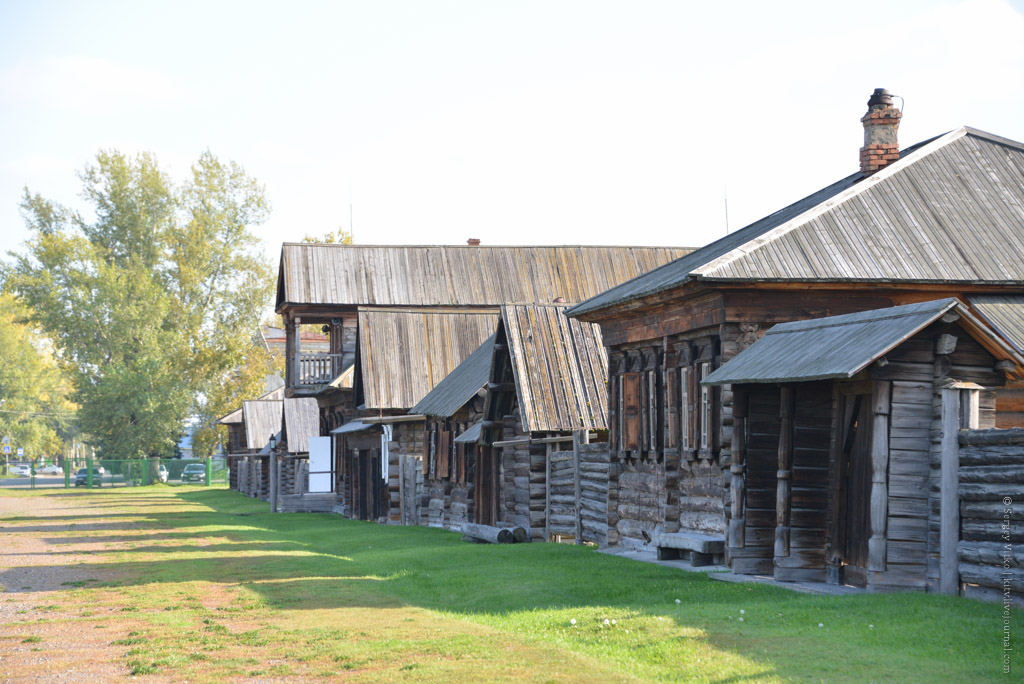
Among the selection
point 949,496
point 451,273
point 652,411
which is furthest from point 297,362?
point 949,496

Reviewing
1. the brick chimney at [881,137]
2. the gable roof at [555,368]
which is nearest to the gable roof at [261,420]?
the gable roof at [555,368]

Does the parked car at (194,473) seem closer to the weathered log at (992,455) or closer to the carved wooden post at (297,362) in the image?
the carved wooden post at (297,362)

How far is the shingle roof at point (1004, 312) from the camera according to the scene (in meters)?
15.6

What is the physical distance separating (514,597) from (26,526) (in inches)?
970

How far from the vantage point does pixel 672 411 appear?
1905 centimetres

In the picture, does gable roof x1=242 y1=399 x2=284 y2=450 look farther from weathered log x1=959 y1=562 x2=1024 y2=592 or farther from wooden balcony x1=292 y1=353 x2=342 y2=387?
weathered log x1=959 y1=562 x2=1024 y2=592

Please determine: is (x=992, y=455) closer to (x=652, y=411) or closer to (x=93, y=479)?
(x=652, y=411)

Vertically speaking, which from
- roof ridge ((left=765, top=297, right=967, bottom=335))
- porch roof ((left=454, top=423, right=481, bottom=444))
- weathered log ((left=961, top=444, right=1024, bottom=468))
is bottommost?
porch roof ((left=454, top=423, right=481, bottom=444))

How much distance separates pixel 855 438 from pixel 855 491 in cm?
61

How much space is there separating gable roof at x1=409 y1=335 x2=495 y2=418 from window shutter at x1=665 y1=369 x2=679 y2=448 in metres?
7.75

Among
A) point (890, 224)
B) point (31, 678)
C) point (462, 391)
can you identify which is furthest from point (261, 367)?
point (31, 678)

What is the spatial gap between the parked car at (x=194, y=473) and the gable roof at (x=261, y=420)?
2405cm

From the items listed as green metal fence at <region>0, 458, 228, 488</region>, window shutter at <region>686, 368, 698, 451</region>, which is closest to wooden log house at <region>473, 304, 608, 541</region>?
window shutter at <region>686, 368, 698, 451</region>

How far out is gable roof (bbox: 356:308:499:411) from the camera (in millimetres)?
35812
